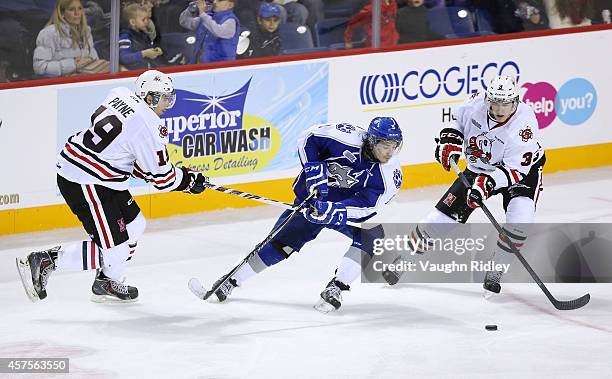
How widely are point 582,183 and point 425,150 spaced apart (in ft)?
3.35

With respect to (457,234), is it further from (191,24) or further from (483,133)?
(191,24)

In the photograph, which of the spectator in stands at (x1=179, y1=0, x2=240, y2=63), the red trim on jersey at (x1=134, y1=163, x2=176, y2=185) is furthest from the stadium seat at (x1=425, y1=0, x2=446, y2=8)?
the red trim on jersey at (x1=134, y1=163, x2=176, y2=185)

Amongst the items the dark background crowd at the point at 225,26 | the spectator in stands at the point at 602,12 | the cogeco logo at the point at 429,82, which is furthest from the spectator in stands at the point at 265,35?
the spectator in stands at the point at 602,12

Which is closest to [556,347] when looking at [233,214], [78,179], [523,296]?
[523,296]

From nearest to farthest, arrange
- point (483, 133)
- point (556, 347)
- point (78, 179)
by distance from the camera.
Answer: point (556, 347)
point (78, 179)
point (483, 133)

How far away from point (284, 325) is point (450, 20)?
3201 millimetres

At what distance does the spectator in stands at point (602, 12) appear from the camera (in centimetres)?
866

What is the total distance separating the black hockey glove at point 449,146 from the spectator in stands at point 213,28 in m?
1.79

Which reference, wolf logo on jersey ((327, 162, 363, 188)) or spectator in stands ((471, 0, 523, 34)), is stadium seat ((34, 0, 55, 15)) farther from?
spectator in stands ((471, 0, 523, 34))

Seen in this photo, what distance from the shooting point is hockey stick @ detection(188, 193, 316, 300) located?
570 cm

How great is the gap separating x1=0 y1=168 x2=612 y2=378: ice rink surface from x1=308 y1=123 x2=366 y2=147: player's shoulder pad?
0.76 meters

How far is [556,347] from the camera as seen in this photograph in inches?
209

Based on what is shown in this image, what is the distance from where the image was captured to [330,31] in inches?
309

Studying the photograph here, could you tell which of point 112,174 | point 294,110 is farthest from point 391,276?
point 294,110
